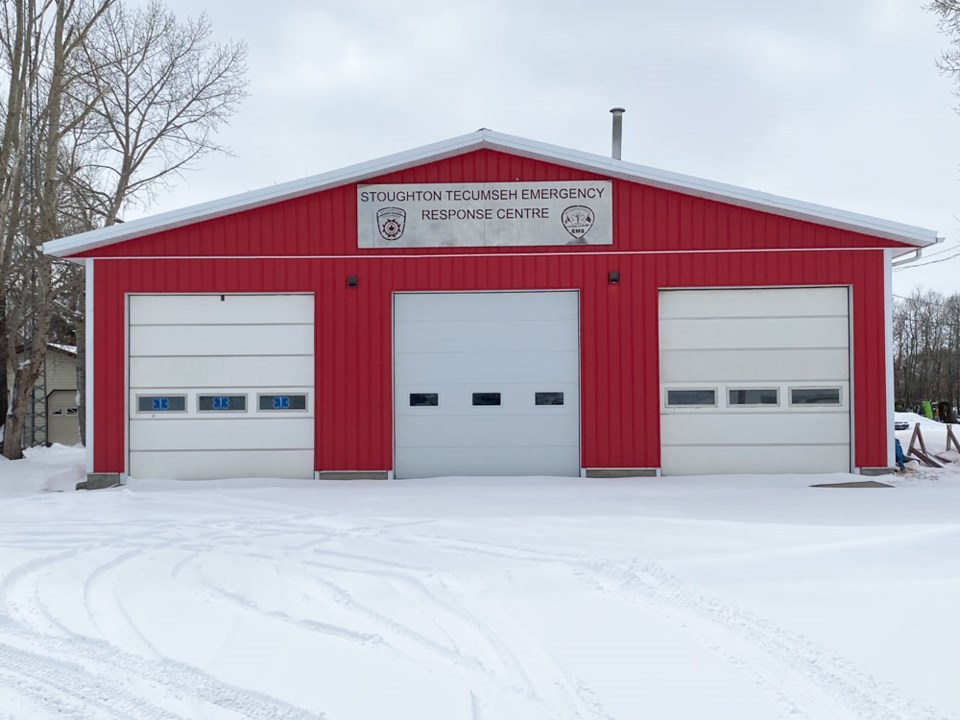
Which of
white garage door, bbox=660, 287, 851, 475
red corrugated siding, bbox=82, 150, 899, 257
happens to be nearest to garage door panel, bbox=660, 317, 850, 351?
white garage door, bbox=660, 287, 851, 475

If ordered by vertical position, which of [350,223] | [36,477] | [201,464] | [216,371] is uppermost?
[350,223]

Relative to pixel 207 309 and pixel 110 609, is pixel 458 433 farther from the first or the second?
pixel 110 609

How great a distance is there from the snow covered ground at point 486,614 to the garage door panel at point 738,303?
351 cm

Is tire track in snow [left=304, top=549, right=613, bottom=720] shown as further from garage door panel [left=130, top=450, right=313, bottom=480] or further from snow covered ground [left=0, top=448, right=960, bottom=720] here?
garage door panel [left=130, top=450, right=313, bottom=480]

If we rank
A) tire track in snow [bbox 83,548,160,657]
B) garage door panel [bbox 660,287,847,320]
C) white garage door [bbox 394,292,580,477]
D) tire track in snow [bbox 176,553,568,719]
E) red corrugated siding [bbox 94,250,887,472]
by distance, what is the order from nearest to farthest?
tire track in snow [bbox 176,553,568,719], tire track in snow [bbox 83,548,160,657], red corrugated siding [bbox 94,250,887,472], garage door panel [bbox 660,287,847,320], white garage door [bbox 394,292,580,477]

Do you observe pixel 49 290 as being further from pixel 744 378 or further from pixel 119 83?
pixel 744 378

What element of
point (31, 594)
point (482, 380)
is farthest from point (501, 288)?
point (31, 594)

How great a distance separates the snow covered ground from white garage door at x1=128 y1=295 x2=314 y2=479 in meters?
2.82

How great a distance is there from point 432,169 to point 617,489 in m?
5.09

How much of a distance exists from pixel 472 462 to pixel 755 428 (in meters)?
3.95

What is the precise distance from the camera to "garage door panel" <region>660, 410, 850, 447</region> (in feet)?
39.0

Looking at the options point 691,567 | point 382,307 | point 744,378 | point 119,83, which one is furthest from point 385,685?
point 119,83

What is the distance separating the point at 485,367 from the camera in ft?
39.9

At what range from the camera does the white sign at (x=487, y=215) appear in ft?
39.3
